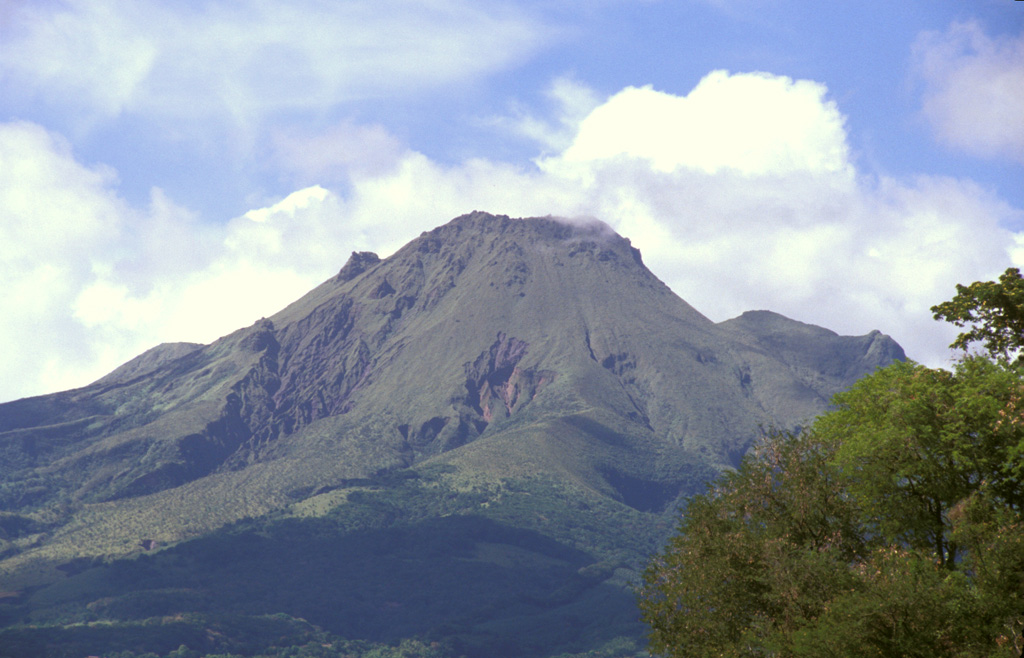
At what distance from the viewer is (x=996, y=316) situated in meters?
42.5

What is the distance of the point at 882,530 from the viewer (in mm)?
42531

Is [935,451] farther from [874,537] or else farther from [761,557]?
[761,557]

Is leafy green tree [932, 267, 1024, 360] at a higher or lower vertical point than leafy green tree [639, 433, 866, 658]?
higher

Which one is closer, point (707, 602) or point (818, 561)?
point (818, 561)

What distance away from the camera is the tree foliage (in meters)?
33.6

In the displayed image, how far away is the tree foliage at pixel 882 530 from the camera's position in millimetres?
33594

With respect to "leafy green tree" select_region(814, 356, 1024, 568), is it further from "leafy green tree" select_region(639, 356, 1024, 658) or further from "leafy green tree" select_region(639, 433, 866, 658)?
"leafy green tree" select_region(639, 433, 866, 658)

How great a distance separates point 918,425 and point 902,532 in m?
4.72

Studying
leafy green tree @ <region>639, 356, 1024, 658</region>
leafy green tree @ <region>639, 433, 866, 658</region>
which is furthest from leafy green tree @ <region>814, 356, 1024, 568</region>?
leafy green tree @ <region>639, 433, 866, 658</region>

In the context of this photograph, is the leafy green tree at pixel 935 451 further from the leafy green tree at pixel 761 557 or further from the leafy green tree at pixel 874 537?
the leafy green tree at pixel 761 557

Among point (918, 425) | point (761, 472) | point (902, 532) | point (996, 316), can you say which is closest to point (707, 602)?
point (761, 472)

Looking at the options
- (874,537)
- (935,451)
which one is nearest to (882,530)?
(874,537)

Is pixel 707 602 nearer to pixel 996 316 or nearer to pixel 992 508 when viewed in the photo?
pixel 992 508

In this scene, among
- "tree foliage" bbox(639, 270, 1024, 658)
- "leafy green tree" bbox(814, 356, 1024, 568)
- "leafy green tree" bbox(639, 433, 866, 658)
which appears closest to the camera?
"tree foliage" bbox(639, 270, 1024, 658)
